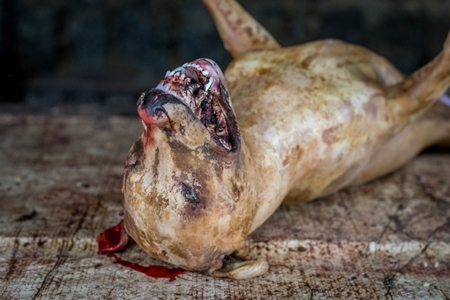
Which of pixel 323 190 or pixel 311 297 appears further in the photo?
pixel 323 190

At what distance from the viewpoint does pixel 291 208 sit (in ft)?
8.73

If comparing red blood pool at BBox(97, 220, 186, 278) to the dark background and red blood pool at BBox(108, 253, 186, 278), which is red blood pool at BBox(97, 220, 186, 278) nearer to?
red blood pool at BBox(108, 253, 186, 278)

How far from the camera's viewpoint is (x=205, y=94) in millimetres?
1970

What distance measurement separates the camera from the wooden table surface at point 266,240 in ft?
7.07

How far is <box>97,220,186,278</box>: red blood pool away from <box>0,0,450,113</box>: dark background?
240 cm

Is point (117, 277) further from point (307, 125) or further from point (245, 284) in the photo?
point (307, 125)

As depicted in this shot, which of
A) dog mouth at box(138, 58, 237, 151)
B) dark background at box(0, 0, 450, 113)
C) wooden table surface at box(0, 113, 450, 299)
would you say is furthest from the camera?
dark background at box(0, 0, 450, 113)

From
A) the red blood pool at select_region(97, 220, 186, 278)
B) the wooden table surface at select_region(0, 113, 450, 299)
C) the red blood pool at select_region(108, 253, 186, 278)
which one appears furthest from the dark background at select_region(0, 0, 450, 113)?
the red blood pool at select_region(108, 253, 186, 278)

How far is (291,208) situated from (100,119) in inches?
56.4

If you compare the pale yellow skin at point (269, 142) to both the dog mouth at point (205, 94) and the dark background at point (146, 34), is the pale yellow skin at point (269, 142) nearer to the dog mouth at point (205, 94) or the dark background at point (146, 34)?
the dog mouth at point (205, 94)

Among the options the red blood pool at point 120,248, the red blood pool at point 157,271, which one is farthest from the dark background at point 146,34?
the red blood pool at point 157,271

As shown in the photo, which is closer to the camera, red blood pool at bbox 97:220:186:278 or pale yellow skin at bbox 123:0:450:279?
pale yellow skin at bbox 123:0:450:279

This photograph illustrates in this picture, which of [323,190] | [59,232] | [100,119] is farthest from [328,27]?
[59,232]

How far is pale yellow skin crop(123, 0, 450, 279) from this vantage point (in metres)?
1.96
